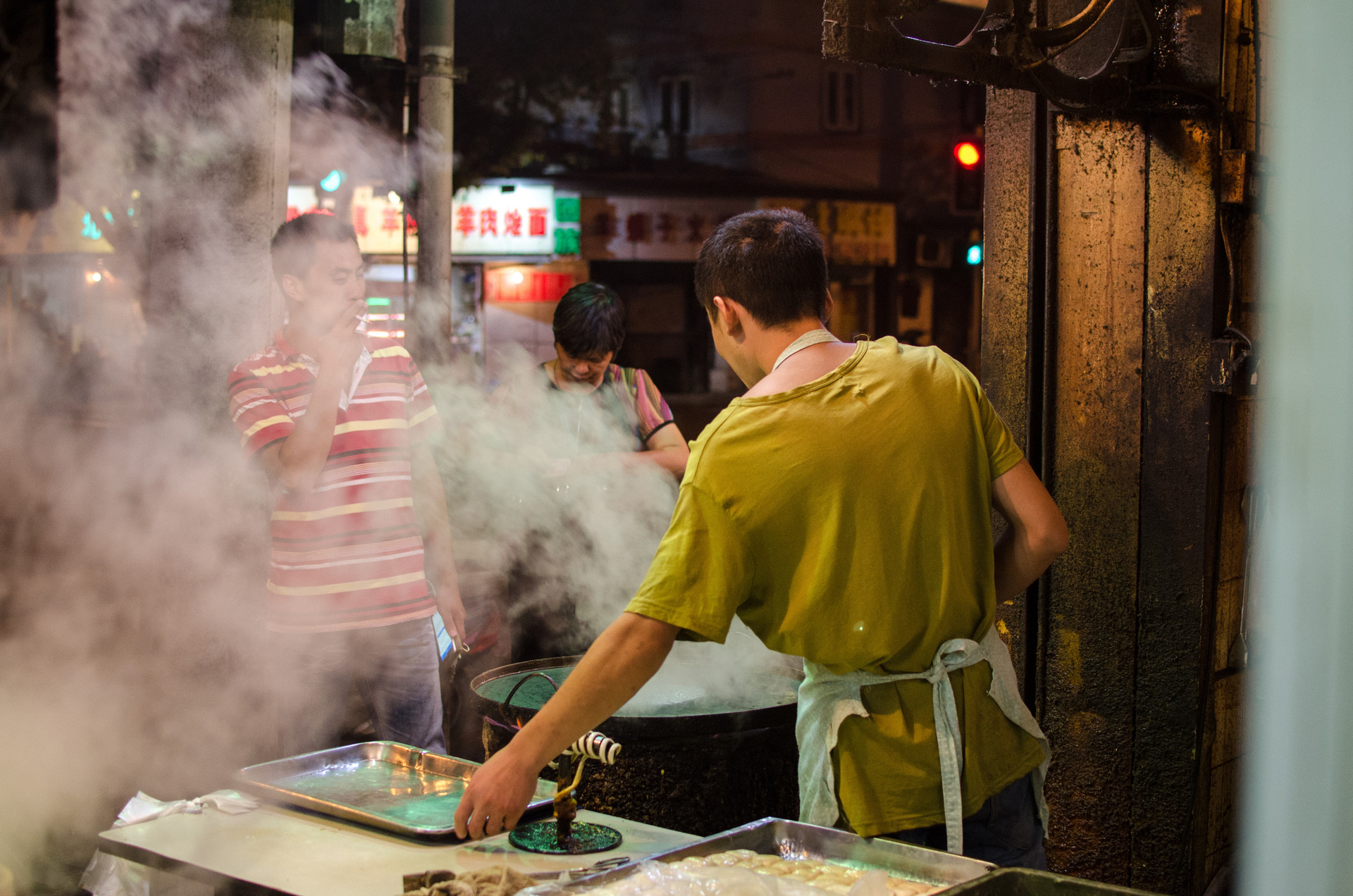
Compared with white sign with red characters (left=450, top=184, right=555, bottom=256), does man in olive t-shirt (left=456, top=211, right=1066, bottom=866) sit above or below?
below

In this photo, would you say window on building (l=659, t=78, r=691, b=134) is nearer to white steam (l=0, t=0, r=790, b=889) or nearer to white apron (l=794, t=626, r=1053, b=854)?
white steam (l=0, t=0, r=790, b=889)

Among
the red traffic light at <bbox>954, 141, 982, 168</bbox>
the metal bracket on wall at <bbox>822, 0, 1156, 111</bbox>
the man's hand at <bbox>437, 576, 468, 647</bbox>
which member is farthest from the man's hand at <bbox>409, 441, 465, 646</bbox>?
the red traffic light at <bbox>954, 141, 982, 168</bbox>

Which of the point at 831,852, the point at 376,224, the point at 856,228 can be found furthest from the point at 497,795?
the point at 856,228

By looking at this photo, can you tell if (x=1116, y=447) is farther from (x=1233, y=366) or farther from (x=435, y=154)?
(x=435, y=154)

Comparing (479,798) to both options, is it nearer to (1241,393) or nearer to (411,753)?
(411,753)

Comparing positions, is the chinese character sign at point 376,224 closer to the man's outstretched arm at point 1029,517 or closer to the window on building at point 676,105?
the window on building at point 676,105

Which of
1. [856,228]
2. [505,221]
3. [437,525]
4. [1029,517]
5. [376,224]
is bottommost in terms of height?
[437,525]

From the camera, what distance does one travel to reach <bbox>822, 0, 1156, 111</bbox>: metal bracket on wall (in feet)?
9.53

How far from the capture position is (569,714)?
2.05m

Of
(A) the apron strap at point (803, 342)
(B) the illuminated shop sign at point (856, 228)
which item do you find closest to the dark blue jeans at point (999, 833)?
(A) the apron strap at point (803, 342)

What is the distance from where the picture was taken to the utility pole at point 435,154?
6371 millimetres

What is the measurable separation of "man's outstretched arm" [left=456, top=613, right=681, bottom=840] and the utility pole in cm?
487

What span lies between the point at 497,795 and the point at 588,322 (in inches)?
115

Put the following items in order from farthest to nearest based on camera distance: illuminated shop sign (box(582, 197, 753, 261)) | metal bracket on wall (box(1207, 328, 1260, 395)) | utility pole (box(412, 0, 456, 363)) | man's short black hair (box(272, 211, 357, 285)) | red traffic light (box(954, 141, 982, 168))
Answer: illuminated shop sign (box(582, 197, 753, 261)), red traffic light (box(954, 141, 982, 168)), utility pole (box(412, 0, 456, 363)), metal bracket on wall (box(1207, 328, 1260, 395)), man's short black hair (box(272, 211, 357, 285))
